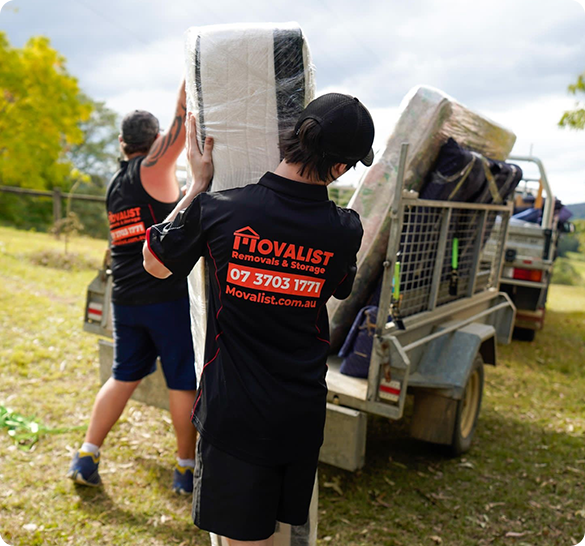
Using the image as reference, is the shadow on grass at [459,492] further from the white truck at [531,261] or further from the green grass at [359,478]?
the white truck at [531,261]

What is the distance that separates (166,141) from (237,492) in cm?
174

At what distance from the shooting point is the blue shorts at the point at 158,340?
119 inches

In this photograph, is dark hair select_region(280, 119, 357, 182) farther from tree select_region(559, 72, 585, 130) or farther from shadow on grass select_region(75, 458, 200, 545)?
tree select_region(559, 72, 585, 130)

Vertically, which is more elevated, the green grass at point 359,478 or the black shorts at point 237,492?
the black shorts at point 237,492

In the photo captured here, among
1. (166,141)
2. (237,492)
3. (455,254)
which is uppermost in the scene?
(166,141)

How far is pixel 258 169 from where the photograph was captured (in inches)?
75.8

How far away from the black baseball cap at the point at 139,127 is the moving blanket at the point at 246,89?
1099mm

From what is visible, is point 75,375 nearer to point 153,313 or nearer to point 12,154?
point 153,313

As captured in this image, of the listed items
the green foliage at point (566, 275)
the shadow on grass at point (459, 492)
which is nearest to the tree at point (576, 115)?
the shadow on grass at point (459, 492)

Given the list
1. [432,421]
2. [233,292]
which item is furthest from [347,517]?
[233,292]

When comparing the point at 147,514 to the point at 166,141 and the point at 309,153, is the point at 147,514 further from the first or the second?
the point at 309,153

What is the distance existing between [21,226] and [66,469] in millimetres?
24272

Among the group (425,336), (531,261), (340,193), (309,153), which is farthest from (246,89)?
(531,261)

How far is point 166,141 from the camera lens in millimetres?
2719
